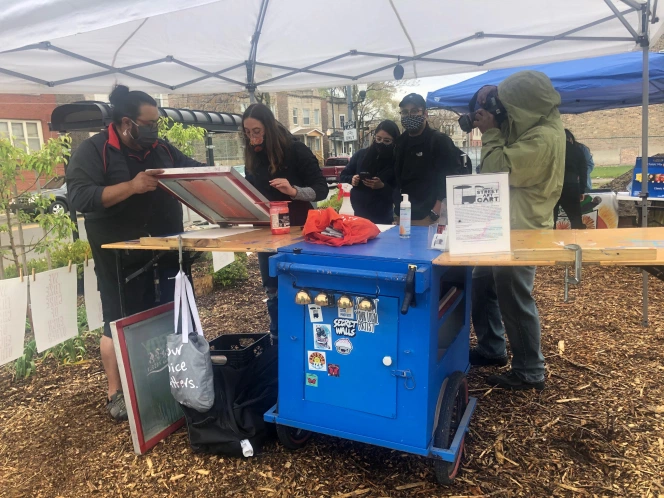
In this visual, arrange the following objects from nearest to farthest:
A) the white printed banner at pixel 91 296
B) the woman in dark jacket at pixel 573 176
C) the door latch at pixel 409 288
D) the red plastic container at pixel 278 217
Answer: the door latch at pixel 409 288, the red plastic container at pixel 278 217, the white printed banner at pixel 91 296, the woman in dark jacket at pixel 573 176

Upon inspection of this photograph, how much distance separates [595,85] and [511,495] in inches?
218

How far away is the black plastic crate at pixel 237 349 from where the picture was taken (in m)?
2.65

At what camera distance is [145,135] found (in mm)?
Result: 2688

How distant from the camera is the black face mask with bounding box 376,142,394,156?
455 centimetres

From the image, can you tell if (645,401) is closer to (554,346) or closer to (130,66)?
(554,346)

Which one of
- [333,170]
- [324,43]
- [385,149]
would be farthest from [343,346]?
[333,170]

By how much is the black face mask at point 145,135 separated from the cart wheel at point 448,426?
Answer: 6.73ft

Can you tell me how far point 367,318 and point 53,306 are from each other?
239 cm

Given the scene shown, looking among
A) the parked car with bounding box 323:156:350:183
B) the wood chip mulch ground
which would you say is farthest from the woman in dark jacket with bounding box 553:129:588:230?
the parked car with bounding box 323:156:350:183

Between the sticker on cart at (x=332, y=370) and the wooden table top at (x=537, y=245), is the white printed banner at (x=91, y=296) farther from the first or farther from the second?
the sticker on cart at (x=332, y=370)

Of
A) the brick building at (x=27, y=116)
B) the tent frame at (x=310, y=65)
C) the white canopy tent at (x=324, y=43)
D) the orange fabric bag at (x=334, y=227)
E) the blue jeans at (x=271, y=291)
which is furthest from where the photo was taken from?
the brick building at (x=27, y=116)

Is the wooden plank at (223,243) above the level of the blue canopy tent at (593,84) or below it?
below

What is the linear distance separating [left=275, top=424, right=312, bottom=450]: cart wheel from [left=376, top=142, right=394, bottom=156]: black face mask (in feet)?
9.28

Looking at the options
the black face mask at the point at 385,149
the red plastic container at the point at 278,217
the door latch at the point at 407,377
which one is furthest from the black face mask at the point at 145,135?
the black face mask at the point at 385,149
